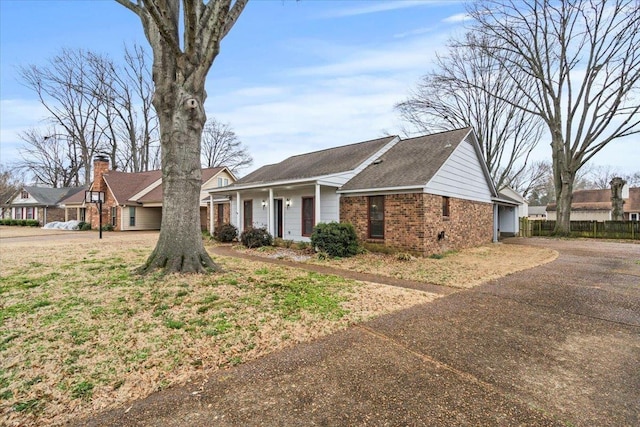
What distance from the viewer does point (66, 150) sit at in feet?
129

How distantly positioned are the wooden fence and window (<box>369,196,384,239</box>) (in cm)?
1466

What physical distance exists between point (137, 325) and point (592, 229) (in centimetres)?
2444

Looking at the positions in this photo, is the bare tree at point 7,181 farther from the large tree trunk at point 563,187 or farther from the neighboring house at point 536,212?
the neighboring house at point 536,212

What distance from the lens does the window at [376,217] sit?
11.3 m

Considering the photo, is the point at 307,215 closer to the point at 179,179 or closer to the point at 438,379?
the point at 179,179

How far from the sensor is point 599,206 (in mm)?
35094

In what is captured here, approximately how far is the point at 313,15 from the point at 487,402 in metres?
11.0

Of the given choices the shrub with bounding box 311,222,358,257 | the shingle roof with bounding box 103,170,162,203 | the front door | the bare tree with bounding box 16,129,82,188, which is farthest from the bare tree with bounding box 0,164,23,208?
the shrub with bounding box 311,222,358,257

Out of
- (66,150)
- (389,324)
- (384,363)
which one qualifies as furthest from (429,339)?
(66,150)

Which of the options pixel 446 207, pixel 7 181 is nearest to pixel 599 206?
pixel 446 207

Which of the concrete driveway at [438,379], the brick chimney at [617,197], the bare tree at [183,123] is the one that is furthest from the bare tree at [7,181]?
the brick chimney at [617,197]

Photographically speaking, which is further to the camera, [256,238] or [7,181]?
[7,181]

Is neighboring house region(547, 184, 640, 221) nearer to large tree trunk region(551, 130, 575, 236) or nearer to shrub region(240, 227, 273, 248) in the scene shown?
large tree trunk region(551, 130, 575, 236)

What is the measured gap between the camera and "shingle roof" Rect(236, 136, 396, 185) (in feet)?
44.2
